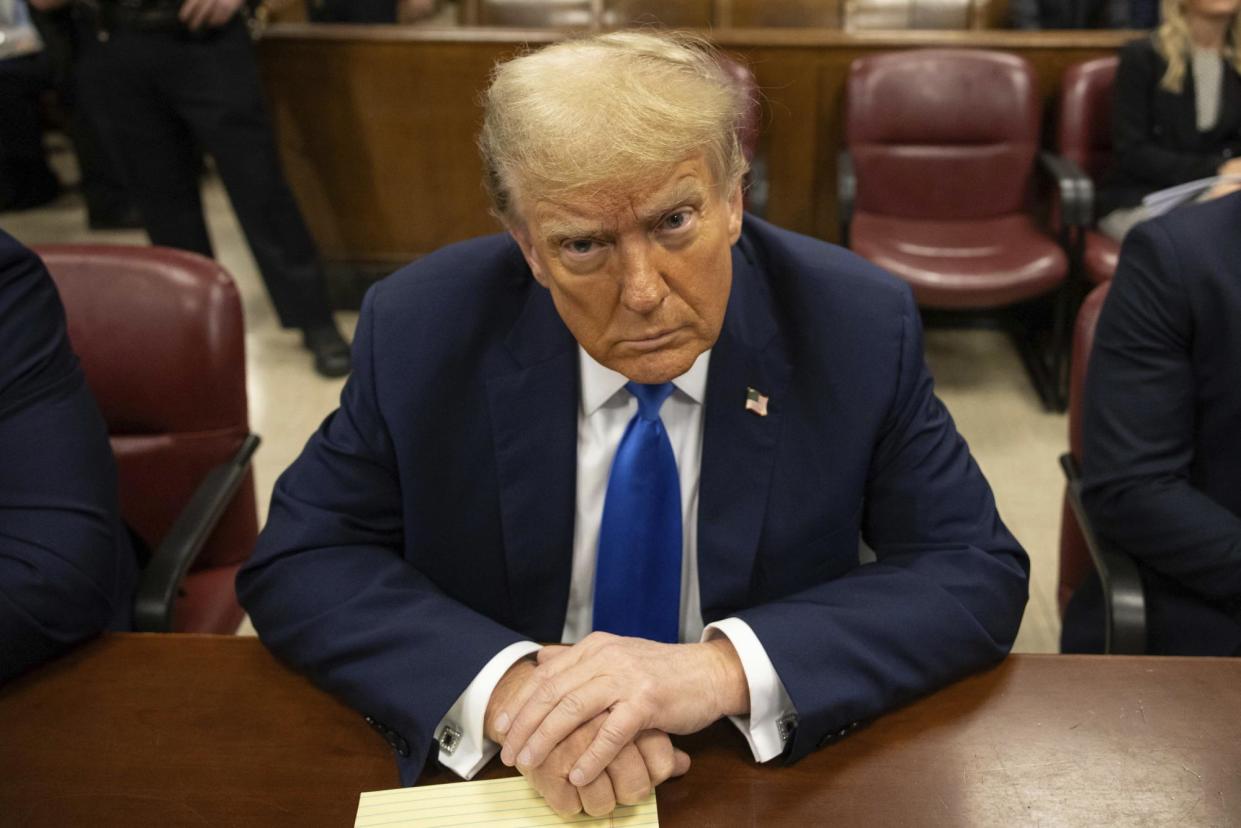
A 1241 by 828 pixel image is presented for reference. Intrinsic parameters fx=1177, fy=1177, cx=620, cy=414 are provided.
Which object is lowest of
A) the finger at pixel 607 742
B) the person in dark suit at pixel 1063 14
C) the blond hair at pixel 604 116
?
the finger at pixel 607 742

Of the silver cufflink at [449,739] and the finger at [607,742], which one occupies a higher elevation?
the finger at [607,742]

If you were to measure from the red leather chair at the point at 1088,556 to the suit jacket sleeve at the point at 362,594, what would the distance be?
34.9 inches

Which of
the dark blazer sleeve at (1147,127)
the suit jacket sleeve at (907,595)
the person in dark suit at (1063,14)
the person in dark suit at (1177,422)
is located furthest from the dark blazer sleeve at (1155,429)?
the person in dark suit at (1063,14)

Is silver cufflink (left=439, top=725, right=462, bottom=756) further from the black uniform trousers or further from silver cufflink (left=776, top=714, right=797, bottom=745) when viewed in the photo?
the black uniform trousers

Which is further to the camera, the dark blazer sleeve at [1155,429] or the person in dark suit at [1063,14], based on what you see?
the person in dark suit at [1063,14]

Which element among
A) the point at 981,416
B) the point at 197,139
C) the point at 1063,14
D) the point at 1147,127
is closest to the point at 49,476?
the point at 197,139

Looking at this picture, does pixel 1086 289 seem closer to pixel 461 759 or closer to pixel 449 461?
pixel 449 461

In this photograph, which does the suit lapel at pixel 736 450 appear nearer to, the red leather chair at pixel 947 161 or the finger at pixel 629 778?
the finger at pixel 629 778

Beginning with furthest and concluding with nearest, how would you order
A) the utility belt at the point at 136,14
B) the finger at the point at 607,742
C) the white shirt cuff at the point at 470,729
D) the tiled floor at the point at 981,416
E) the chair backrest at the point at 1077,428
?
the utility belt at the point at 136,14
the tiled floor at the point at 981,416
the chair backrest at the point at 1077,428
the white shirt cuff at the point at 470,729
the finger at the point at 607,742

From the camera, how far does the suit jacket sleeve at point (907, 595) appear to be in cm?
123

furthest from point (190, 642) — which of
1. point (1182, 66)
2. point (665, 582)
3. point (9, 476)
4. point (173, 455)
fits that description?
point (1182, 66)

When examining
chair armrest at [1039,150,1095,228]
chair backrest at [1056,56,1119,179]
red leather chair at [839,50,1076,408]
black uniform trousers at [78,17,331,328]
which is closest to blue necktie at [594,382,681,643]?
red leather chair at [839,50,1076,408]

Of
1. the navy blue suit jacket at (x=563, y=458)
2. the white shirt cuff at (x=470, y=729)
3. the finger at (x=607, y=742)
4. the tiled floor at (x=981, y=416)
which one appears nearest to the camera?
the finger at (x=607, y=742)

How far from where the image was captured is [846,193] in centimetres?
369
